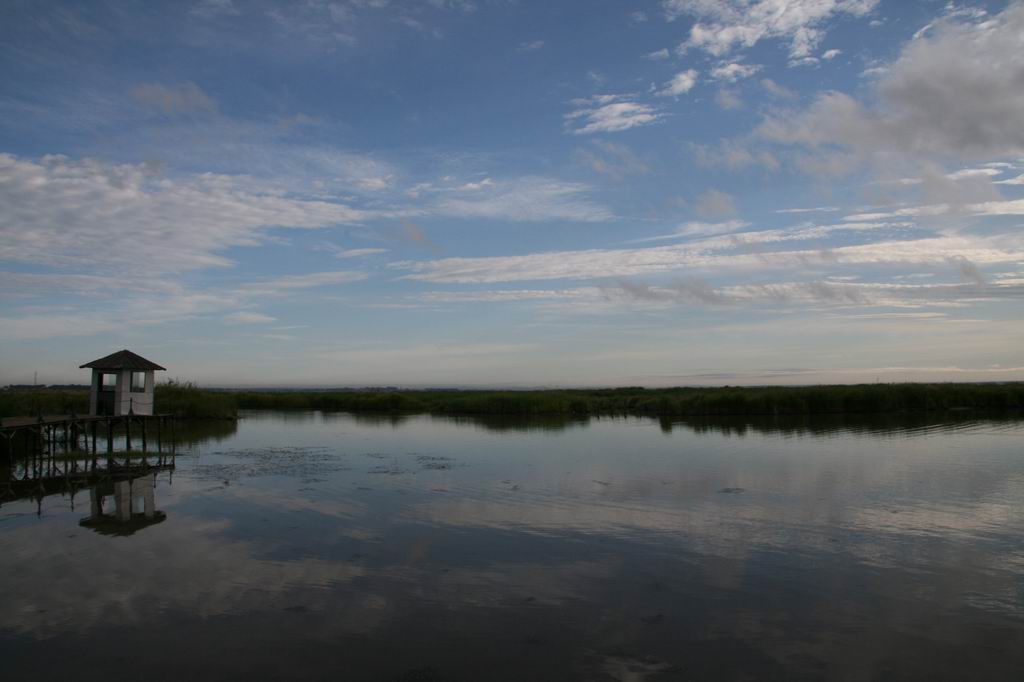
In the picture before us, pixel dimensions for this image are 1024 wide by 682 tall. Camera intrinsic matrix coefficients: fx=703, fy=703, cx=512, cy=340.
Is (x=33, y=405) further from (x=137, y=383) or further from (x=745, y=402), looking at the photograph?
(x=745, y=402)

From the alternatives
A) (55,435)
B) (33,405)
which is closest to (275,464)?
(55,435)

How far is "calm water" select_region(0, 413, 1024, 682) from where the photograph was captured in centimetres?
645

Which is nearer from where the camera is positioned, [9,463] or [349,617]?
[349,617]

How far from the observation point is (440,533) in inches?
446

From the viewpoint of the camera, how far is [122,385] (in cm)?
2302

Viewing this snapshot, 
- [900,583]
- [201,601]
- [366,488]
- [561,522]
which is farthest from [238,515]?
[900,583]

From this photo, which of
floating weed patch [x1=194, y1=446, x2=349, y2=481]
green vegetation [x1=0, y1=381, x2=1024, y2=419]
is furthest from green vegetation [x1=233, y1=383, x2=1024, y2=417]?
floating weed patch [x1=194, y1=446, x2=349, y2=481]

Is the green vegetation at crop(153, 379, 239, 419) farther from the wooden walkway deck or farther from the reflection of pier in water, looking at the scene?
the reflection of pier in water

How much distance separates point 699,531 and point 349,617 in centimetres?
595

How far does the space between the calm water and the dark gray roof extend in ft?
21.4

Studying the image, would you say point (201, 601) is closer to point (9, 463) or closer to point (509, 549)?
point (509, 549)

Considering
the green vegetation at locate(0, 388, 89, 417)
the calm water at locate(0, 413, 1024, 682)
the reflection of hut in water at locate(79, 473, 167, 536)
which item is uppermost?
the green vegetation at locate(0, 388, 89, 417)

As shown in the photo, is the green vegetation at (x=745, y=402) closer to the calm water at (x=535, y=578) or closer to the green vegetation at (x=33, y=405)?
the green vegetation at (x=33, y=405)

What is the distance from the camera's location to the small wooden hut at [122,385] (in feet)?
74.8
